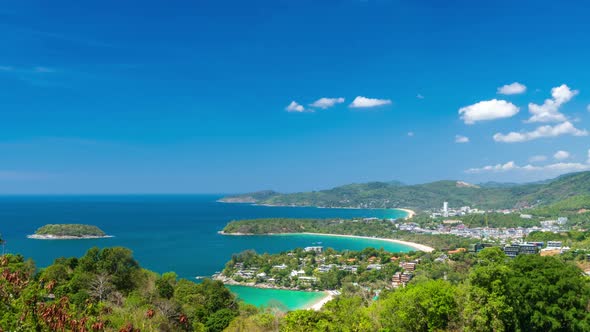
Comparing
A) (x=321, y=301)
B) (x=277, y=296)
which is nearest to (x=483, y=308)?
(x=321, y=301)

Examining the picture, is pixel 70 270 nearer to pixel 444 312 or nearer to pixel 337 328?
pixel 337 328

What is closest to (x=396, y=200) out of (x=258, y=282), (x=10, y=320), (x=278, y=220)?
(x=278, y=220)

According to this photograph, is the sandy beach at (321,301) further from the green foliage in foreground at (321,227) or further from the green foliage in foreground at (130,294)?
the green foliage in foreground at (321,227)

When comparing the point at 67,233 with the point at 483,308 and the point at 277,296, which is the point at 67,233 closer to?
the point at 277,296

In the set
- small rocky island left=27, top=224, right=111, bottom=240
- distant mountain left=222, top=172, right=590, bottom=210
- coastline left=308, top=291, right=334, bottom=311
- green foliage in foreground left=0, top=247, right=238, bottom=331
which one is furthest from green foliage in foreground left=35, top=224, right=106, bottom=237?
distant mountain left=222, top=172, right=590, bottom=210

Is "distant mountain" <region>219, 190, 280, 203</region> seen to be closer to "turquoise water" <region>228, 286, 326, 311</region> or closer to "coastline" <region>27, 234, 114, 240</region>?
"coastline" <region>27, 234, 114, 240</region>

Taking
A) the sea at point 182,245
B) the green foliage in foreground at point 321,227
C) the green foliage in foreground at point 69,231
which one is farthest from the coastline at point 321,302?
the green foliage in foreground at point 69,231

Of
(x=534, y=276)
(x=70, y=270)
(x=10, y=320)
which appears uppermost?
(x=10, y=320)
